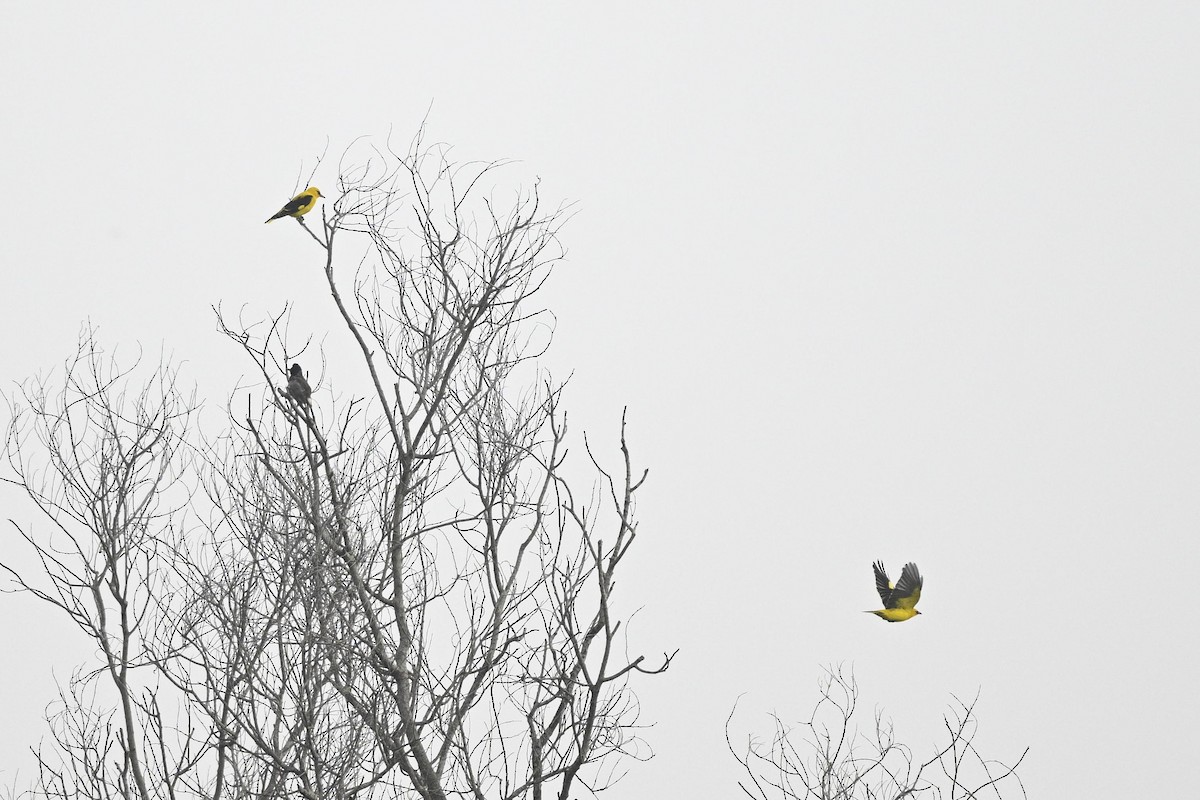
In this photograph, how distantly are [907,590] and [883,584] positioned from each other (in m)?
0.17

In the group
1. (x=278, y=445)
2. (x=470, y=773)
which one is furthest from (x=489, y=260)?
(x=470, y=773)

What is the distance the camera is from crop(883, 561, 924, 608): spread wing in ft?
23.2

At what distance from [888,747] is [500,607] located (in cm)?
293

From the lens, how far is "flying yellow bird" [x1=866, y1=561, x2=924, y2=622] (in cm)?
707

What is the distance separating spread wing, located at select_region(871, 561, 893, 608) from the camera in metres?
7.12

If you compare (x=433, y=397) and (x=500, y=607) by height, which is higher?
(x=433, y=397)

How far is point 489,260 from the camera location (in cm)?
399

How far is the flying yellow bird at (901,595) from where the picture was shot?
23.2 feet

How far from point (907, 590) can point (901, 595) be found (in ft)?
0.16

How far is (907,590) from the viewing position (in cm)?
707

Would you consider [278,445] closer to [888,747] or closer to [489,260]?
[489,260]

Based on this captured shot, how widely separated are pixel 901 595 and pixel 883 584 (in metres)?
0.15

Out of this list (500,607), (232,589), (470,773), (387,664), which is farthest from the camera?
(232,589)

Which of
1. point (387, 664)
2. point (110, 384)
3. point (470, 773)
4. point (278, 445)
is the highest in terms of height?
point (110, 384)
